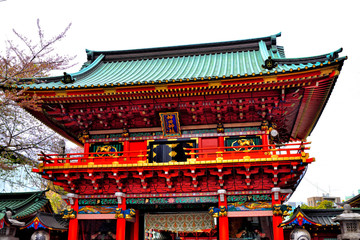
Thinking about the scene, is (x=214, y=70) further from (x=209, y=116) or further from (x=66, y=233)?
(x=66, y=233)

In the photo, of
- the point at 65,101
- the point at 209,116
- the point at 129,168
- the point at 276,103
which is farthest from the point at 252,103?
the point at 65,101

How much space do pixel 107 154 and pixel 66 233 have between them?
3563 mm

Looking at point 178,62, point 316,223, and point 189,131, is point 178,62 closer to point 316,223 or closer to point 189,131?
point 189,131

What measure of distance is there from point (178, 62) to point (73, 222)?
9.48m

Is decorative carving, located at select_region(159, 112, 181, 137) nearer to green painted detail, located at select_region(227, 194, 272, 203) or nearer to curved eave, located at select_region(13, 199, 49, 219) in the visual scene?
green painted detail, located at select_region(227, 194, 272, 203)

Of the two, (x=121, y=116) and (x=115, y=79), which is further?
(x=115, y=79)

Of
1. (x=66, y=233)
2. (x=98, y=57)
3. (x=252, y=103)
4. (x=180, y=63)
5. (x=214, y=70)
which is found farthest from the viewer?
(x=98, y=57)

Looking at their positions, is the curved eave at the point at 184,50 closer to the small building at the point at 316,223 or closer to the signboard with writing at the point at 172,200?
the signboard with writing at the point at 172,200

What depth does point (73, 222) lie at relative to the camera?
11.1 metres

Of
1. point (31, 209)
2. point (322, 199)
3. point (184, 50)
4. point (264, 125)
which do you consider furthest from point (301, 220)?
point (322, 199)

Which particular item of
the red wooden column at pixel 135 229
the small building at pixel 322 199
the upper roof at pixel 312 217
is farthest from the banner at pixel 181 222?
the small building at pixel 322 199

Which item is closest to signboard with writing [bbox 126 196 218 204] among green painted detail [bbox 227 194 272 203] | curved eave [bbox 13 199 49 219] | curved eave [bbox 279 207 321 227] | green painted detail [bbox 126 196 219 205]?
green painted detail [bbox 126 196 219 205]

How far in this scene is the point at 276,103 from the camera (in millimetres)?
10859

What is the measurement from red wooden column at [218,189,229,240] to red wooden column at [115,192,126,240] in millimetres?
3559
